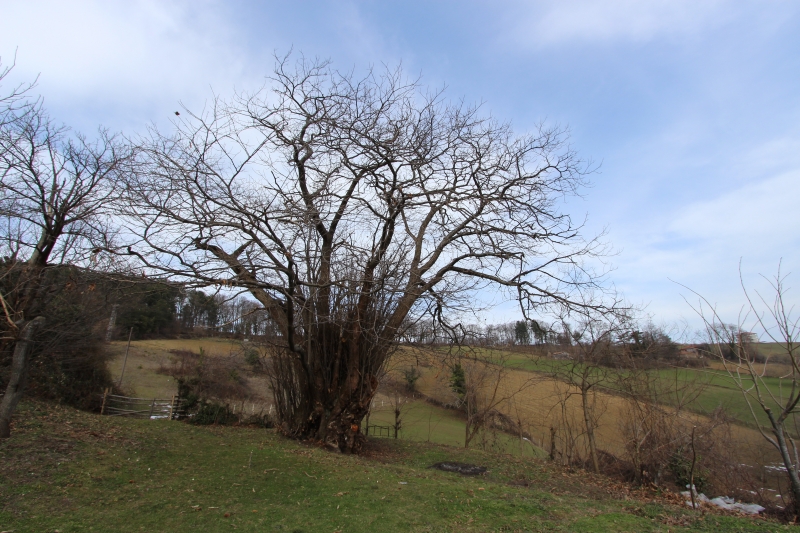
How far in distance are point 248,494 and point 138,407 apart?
14.9 metres

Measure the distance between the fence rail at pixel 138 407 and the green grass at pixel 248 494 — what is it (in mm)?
7237

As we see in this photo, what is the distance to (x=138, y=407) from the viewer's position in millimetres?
17859

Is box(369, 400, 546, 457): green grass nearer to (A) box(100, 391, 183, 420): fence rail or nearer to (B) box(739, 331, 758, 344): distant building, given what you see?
(A) box(100, 391, 183, 420): fence rail

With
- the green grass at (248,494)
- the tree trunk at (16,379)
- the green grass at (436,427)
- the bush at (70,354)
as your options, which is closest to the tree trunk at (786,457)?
the green grass at (248,494)

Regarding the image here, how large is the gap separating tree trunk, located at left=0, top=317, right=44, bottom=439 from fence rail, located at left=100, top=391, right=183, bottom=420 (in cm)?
851

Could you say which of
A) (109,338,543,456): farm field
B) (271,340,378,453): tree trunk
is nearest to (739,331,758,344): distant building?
(271,340,378,453): tree trunk

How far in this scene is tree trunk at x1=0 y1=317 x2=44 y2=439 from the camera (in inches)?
257

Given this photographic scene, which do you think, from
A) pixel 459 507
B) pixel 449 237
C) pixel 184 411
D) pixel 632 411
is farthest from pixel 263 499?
pixel 184 411

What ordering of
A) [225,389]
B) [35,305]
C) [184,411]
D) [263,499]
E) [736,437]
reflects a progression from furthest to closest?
[225,389] < [184,411] < [736,437] < [35,305] < [263,499]

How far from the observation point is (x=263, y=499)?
565cm

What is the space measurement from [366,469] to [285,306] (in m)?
3.25

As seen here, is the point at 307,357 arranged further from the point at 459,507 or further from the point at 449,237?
the point at 459,507

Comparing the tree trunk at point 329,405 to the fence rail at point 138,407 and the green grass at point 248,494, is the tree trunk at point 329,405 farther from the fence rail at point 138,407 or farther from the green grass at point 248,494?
the fence rail at point 138,407

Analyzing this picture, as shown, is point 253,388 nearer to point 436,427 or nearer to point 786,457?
point 436,427
